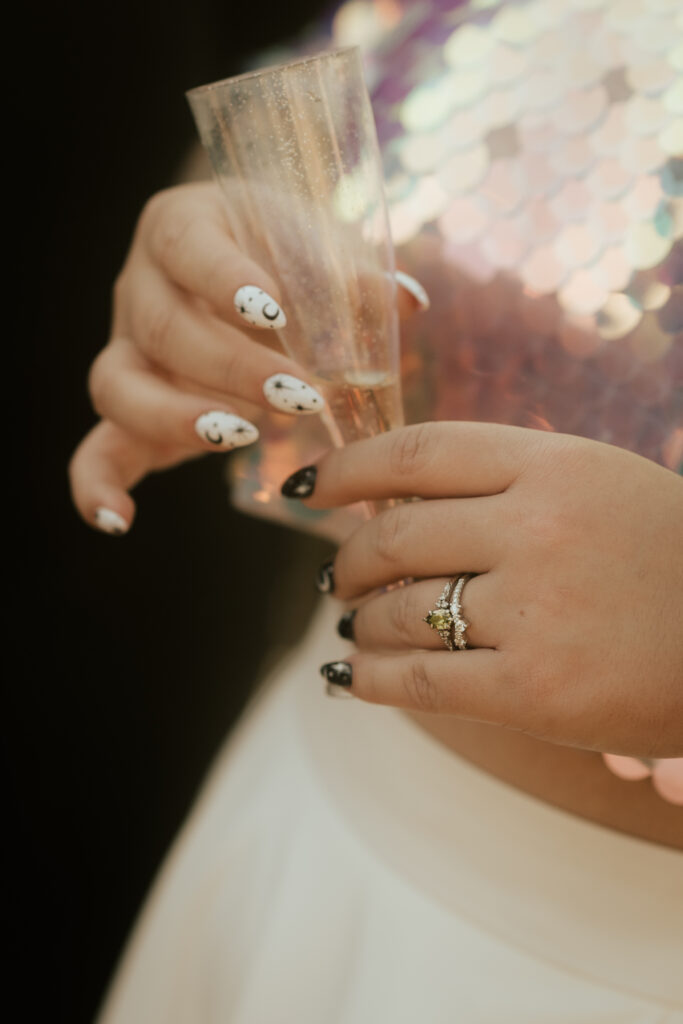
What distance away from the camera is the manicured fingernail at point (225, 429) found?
0.55m

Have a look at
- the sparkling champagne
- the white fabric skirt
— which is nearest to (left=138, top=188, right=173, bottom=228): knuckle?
the sparkling champagne

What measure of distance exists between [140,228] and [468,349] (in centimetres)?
31

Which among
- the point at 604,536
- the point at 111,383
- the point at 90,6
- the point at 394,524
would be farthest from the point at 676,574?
the point at 90,6

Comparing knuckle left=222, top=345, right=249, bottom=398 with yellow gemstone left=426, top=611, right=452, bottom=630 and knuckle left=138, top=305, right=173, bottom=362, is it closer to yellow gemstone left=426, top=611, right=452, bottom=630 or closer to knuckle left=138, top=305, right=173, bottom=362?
knuckle left=138, top=305, right=173, bottom=362

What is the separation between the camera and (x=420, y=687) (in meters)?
0.47

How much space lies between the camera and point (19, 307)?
959 mm

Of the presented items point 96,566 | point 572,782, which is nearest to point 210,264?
point 572,782

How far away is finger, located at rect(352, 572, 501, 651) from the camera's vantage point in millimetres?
441

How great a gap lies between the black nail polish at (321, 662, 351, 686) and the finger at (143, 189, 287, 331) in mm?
238

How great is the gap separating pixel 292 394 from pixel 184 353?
0.11m

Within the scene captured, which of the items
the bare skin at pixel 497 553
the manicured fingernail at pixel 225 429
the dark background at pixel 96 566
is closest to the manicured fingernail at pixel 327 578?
the bare skin at pixel 497 553

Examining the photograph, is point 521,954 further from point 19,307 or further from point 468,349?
point 19,307

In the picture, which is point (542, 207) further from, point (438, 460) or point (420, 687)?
point (420, 687)

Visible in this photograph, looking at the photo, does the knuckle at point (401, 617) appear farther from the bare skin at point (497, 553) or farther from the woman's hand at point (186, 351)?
the woman's hand at point (186, 351)
